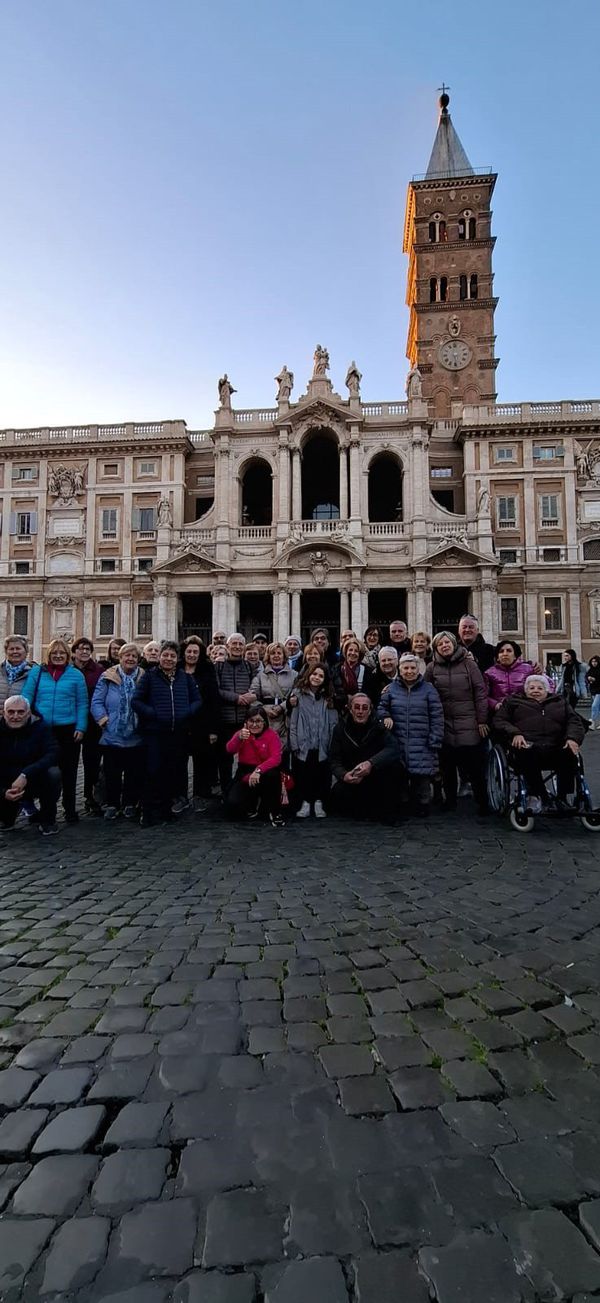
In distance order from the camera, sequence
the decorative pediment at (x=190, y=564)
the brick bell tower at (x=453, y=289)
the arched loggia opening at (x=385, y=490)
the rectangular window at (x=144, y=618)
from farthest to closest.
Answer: the brick bell tower at (x=453, y=289), the arched loggia opening at (x=385, y=490), the rectangular window at (x=144, y=618), the decorative pediment at (x=190, y=564)

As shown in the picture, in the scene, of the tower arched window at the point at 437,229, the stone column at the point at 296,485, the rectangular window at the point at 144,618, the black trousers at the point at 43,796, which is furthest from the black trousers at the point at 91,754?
the tower arched window at the point at 437,229

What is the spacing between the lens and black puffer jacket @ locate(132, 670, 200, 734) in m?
6.67

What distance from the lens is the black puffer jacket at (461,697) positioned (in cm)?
674

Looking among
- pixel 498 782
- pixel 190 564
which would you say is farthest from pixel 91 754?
pixel 190 564

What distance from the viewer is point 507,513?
34125 millimetres

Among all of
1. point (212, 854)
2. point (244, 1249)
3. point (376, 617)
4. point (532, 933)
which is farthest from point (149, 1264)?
point (376, 617)

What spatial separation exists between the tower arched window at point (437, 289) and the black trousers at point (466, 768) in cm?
4591

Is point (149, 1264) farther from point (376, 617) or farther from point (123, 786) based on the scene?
point (376, 617)

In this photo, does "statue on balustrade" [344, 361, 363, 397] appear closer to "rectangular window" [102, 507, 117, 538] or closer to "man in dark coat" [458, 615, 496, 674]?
"rectangular window" [102, 507, 117, 538]

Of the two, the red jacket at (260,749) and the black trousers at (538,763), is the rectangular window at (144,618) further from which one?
the black trousers at (538,763)

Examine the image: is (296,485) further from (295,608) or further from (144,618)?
(144,618)

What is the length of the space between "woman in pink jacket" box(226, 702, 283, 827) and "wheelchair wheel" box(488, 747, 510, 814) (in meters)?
2.34

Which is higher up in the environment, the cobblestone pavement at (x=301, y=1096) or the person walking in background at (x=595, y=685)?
the person walking in background at (x=595, y=685)

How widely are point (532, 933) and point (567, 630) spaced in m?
31.9
